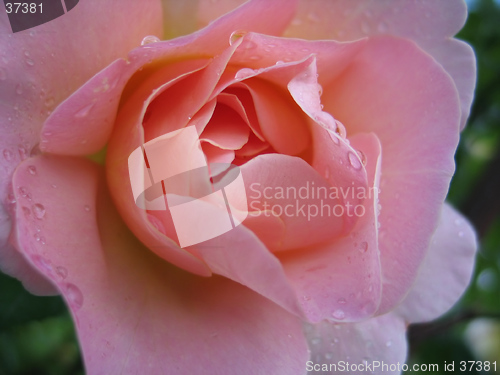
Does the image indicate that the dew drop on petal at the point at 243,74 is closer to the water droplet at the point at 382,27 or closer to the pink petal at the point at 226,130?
the pink petal at the point at 226,130

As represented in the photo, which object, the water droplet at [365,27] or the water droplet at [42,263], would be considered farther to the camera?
the water droplet at [365,27]

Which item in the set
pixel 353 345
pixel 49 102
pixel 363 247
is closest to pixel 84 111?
pixel 49 102

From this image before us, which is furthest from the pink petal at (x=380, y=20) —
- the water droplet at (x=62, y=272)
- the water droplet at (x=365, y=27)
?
the water droplet at (x=62, y=272)

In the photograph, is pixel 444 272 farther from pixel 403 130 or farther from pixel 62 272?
pixel 62 272

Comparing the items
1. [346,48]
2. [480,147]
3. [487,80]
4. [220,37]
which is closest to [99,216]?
[220,37]

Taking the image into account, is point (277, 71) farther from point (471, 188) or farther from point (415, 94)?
point (471, 188)

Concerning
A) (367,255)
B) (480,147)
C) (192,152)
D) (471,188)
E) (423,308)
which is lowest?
(480,147)

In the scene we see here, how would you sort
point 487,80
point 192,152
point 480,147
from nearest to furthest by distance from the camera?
point 192,152 → point 487,80 → point 480,147

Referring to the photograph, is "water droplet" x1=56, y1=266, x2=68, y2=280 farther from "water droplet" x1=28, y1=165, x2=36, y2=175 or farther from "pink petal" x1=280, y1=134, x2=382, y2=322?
"pink petal" x1=280, y1=134, x2=382, y2=322
